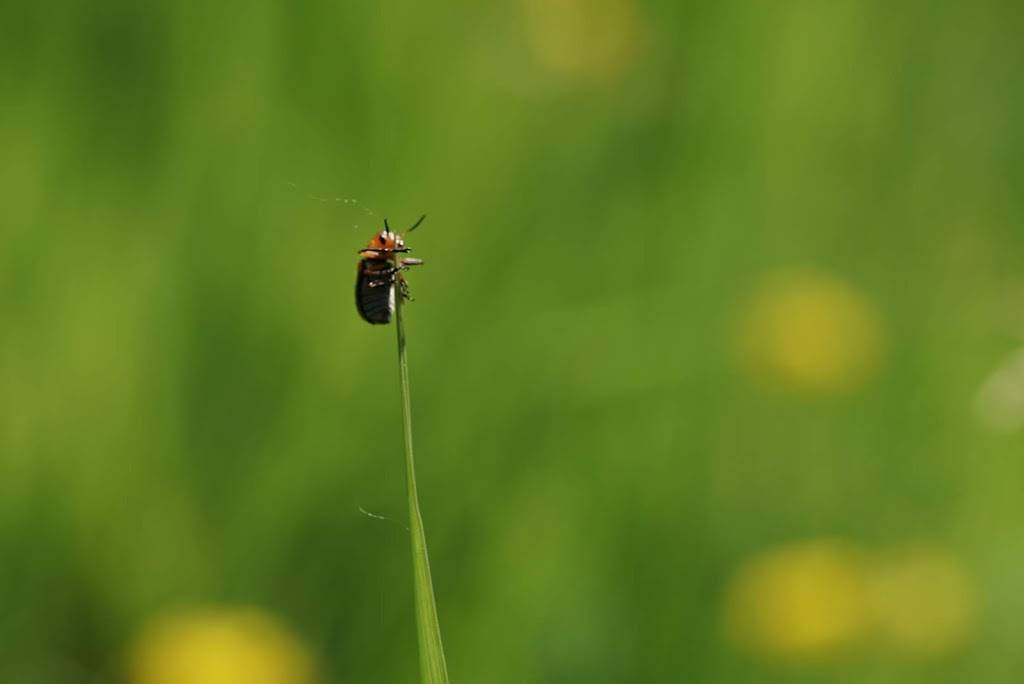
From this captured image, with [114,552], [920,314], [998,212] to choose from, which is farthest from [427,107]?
[998,212]

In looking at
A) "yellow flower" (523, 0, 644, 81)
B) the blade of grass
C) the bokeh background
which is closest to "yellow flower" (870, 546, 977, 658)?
the bokeh background

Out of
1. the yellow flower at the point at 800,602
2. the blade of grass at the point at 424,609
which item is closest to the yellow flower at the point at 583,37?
the yellow flower at the point at 800,602

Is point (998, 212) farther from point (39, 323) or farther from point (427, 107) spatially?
point (39, 323)

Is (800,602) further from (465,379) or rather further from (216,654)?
(216,654)

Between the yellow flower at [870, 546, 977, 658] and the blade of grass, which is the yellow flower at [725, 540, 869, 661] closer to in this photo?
the yellow flower at [870, 546, 977, 658]

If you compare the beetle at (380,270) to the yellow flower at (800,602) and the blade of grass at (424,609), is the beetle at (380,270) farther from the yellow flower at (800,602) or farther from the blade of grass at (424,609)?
the yellow flower at (800,602)
